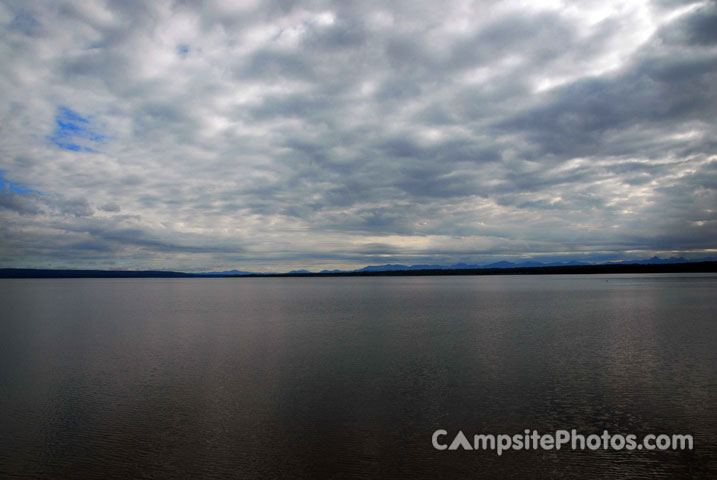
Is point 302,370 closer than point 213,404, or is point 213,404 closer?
point 213,404

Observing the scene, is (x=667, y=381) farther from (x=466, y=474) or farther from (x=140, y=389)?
(x=140, y=389)

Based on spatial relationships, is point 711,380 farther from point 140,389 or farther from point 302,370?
point 140,389

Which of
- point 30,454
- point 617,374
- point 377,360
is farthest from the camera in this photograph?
point 377,360

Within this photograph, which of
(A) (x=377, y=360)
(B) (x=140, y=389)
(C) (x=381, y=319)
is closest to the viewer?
(B) (x=140, y=389)

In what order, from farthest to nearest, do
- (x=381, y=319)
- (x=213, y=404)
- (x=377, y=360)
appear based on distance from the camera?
(x=381, y=319) → (x=377, y=360) → (x=213, y=404)

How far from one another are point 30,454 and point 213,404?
456cm

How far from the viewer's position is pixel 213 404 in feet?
43.6

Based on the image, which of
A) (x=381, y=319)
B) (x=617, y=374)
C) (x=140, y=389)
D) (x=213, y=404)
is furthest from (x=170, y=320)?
(x=617, y=374)

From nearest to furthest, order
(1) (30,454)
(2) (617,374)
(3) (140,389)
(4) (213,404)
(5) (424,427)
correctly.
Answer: (1) (30,454) → (5) (424,427) → (4) (213,404) → (3) (140,389) → (2) (617,374)

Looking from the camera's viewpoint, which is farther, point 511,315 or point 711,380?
point 511,315

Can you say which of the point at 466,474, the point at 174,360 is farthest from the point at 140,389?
the point at 466,474

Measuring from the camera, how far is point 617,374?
54.6 ft

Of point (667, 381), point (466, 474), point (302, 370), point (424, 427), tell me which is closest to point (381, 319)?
point (302, 370)

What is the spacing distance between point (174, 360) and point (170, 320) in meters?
19.2
